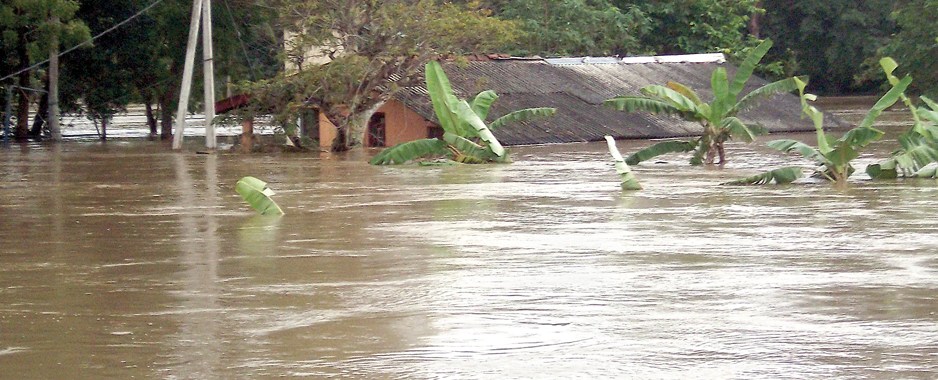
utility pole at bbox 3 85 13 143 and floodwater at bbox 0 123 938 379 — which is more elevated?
utility pole at bbox 3 85 13 143

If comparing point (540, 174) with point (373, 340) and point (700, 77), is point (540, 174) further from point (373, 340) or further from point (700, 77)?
point (700, 77)

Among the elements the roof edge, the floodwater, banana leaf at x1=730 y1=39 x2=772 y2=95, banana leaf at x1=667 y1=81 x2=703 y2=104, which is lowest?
the floodwater

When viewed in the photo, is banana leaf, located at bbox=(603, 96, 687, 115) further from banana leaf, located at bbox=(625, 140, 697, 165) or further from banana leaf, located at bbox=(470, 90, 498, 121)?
banana leaf, located at bbox=(470, 90, 498, 121)

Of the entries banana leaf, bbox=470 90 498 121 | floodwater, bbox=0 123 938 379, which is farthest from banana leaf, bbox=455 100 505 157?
floodwater, bbox=0 123 938 379

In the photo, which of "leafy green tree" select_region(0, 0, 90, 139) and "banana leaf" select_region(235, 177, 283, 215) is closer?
"banana leaf" select_region(235, 177, 283, 215)

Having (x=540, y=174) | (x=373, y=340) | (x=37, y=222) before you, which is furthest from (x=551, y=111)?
(x=373, y=340)

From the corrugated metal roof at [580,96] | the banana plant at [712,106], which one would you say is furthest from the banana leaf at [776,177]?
the corrugated metal roof at [580,96]

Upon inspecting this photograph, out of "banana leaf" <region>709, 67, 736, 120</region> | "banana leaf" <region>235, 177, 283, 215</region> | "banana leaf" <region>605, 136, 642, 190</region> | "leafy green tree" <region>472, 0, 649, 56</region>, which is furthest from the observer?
"leafy green tree" <region>472, 0, 649, 56</region>

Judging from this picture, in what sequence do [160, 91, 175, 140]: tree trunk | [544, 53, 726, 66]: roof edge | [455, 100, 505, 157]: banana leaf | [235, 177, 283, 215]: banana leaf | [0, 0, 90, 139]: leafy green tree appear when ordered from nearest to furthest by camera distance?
[235, 177, 283, 215]: banana leaf → [455, 100, 505, 157]: banana leaf → [0, 0, 90, 139]: leafy green tree → [544, 53, 726, 66]: roof edge → [160, 91, 175, 140]: tree trunk

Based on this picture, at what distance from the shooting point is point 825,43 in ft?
180

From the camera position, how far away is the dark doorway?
3114 centimetres

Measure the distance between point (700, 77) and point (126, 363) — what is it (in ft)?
107

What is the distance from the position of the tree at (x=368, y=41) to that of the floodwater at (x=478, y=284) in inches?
412

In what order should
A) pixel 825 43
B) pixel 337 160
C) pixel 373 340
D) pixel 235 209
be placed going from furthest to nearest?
pixel 825 43 → pixel 337 160 → pixel 235 209 → pixel 373 340
